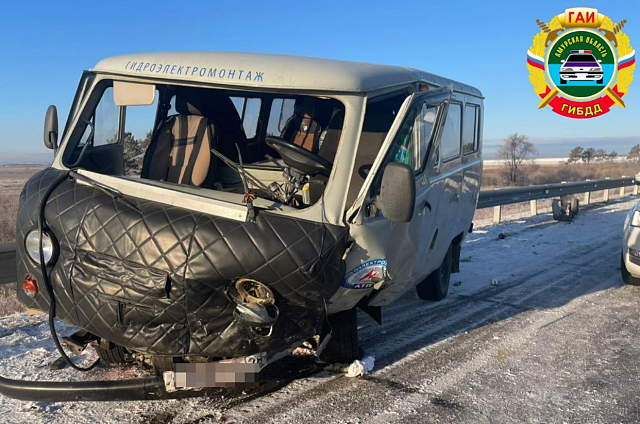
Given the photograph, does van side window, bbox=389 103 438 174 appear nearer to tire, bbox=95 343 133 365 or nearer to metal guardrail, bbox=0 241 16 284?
tire, bbox=95 343 133 365

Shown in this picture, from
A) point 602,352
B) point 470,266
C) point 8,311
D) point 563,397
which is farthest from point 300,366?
point 470,266

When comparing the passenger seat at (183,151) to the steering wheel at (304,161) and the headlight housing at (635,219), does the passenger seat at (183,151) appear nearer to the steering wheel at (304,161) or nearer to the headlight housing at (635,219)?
the steering wheel at (304,161)

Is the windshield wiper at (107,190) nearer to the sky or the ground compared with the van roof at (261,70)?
Result: nearer to the ground

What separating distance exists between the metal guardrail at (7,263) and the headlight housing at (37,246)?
4.94 ft

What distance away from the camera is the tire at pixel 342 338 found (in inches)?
168

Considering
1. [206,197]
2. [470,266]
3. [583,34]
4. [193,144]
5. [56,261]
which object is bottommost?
[470,266]

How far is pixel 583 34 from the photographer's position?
15.0m

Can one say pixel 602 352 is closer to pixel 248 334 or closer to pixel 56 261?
pixel 248 334

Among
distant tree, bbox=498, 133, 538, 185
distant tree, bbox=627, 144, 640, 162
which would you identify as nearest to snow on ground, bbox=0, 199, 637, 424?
distant tree, bbox=498, 133, 538, 185

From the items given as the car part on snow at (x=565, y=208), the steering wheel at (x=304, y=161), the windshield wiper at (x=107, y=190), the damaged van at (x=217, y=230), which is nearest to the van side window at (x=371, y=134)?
the damaged van at (x=217, y=230)

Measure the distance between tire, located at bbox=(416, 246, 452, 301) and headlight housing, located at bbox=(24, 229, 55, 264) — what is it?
14.4 feet

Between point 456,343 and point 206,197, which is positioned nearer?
point 206,197

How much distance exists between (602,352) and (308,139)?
11.5ft

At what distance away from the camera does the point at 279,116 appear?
19.4 ft
